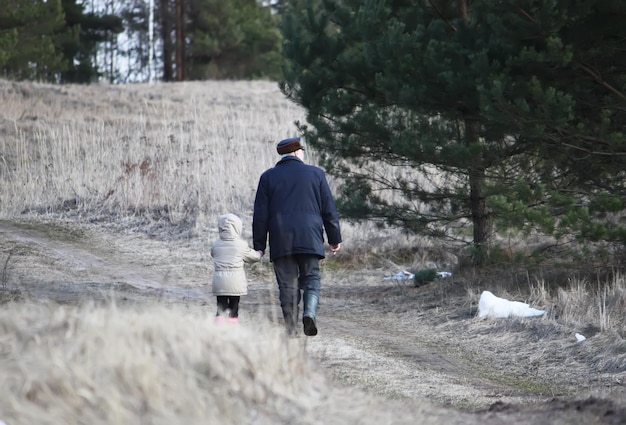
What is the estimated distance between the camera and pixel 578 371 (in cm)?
694

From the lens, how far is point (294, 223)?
7234 mm

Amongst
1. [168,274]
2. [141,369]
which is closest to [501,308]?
[168,274]

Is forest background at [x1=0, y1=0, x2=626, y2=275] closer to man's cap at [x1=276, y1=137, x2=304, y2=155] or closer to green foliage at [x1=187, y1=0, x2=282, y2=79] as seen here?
man's cap at [x1=276, y1=137, x2=304, y2=155]

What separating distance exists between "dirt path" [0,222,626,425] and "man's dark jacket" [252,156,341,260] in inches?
34.8

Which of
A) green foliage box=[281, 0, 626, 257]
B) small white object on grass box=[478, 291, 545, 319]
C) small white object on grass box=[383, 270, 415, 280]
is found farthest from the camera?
small white object on grass box=[383, 270, 415, 280]

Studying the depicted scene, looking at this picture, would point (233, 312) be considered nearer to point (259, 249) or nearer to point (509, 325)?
point (259, 249)

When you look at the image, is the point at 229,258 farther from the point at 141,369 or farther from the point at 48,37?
the point at 48,37

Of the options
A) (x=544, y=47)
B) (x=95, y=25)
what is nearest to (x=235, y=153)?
(x=544, y=47)

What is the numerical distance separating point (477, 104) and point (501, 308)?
8.06 feet

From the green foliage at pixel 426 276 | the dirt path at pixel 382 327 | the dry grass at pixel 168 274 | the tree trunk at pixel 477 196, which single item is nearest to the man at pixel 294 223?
the dirt path at pixel 382 327

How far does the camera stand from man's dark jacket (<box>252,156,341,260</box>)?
7227 millimetres

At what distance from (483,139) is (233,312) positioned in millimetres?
4694

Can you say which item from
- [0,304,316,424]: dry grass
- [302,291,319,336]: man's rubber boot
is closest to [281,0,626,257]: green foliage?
[302,291,319,336]: man's rubber boot

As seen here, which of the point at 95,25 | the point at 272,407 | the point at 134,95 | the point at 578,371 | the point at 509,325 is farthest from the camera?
the point at 95,25
